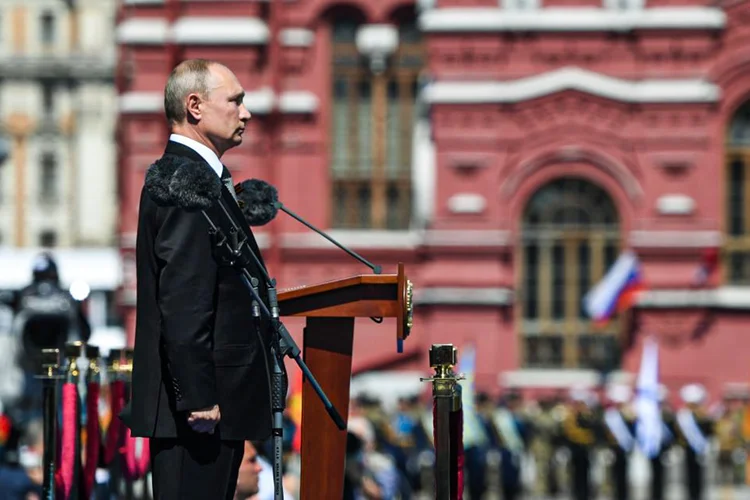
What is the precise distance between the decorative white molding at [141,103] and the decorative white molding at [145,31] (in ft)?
2.60

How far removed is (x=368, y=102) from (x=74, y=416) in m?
20.6

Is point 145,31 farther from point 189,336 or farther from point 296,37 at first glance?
point 189,336

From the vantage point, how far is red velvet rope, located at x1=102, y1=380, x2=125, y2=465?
8953 millimetres

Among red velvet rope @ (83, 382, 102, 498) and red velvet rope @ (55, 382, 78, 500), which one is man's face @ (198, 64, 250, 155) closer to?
red velvet rope @ (55, 382, 78, 500)

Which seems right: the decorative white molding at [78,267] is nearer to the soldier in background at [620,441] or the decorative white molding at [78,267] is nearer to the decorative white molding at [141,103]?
the decorative white molding at [141,103]

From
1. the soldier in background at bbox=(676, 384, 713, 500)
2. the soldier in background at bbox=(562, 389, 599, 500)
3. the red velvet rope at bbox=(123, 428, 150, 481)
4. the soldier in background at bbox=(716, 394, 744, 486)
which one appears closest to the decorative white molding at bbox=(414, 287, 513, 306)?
the soldier in background at bbox=(562, 389, 599, 500)

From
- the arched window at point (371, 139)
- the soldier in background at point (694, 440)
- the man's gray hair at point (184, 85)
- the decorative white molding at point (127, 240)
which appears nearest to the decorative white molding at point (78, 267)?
the decorative white molding at point (127, 240)

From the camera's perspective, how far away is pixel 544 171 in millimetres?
27781

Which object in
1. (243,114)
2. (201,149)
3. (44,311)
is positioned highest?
(243,114)

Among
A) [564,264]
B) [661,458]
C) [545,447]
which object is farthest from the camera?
[564,264]

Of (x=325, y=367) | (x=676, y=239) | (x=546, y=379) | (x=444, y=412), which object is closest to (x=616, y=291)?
(x=676, y=239)

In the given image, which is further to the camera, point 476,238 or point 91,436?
point 476,238

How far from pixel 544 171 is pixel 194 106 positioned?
21.1 metres

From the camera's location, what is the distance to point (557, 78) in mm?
27500
